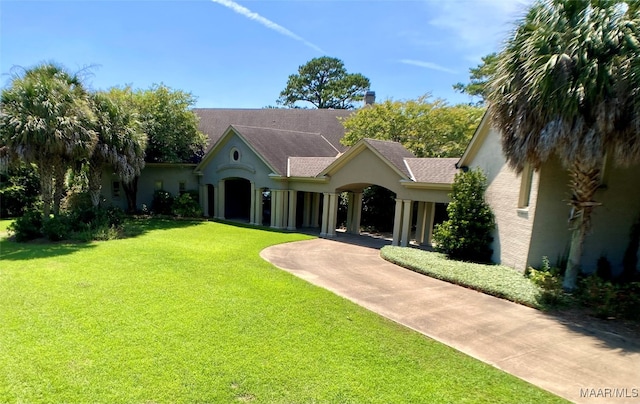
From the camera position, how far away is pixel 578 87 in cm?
833

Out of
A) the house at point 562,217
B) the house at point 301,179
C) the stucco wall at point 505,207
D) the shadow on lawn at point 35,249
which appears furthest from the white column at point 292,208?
the house at point 562,217

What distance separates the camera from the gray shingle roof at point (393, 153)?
1675 cm

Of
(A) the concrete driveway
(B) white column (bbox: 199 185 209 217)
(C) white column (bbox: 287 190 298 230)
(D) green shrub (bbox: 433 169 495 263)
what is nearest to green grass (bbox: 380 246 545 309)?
(A) the concrete driveway

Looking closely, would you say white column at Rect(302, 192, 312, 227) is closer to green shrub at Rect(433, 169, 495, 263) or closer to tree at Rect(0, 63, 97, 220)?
green shrub at Rect(433, 169, 495, 263)

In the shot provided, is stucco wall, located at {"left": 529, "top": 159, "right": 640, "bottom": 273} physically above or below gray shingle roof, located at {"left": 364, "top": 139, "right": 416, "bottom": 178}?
below

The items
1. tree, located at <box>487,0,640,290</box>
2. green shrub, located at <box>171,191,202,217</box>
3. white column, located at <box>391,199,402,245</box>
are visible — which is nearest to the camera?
tree, located at <box>487,0,640,290</box>

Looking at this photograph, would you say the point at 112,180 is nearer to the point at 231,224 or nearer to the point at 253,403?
the point at 231,224

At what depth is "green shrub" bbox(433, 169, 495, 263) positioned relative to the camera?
44.3 feet

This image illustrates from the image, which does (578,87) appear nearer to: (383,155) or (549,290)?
(549,290)

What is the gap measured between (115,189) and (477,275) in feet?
80.8

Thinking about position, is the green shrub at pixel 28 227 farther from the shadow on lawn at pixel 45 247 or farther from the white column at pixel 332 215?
the white column at pixel 332 215

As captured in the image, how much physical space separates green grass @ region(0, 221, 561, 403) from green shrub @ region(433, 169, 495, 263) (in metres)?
6.59

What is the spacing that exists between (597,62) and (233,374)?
10.3 m

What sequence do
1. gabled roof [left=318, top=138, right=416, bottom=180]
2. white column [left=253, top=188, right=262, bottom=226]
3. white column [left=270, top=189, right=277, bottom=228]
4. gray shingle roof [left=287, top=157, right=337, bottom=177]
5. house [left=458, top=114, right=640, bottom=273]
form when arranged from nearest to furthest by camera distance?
house [left=458, top=114, right=640, bottom=273]
gabled roof [left=318, top=138, right=416, bottom=180]
gray shingle roof [left=287, top=157, right=337, bottom=177]
white column [left=270, top=189, right=277, bottom=228]
white column [left=253, top=188, right=262, bottom=226]
